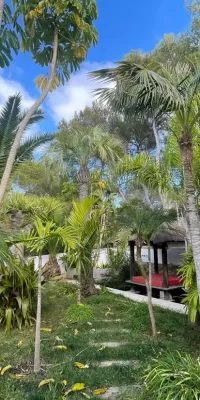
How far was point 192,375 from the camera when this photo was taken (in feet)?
9.57

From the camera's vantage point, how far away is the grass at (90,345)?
12.5ft

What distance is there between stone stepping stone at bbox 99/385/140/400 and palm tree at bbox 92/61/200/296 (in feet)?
4.89

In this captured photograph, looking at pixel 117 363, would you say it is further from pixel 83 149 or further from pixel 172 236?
pixel 83 149

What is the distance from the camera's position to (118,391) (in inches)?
143

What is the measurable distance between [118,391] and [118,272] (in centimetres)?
945

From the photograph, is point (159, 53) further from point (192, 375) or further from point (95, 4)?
point (192, 375)

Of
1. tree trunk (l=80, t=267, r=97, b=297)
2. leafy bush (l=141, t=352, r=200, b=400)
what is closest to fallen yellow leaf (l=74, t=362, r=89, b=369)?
leafy bush (l=141, t=352, r=200, b=400)

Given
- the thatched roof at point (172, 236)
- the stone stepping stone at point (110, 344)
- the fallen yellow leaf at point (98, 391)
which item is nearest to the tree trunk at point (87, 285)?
the thatched roof at point (172, 236)

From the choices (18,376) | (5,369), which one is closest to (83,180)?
(5,369)

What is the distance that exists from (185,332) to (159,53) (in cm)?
1458

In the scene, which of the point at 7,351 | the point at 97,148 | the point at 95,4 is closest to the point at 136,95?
the point at 95,4

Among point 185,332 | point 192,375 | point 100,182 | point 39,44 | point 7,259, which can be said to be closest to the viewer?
point 192,375

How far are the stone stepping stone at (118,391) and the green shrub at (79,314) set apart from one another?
2.99 meters

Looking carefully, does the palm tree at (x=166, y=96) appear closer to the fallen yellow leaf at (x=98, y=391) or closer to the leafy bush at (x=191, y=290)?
the leafy bush at (x=191, y=290)
